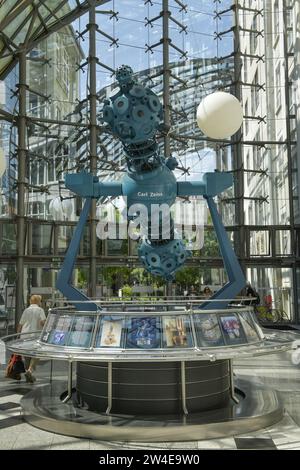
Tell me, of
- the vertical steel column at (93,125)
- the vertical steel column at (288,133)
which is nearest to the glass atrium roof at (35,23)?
the vertical steel column at (93,125)

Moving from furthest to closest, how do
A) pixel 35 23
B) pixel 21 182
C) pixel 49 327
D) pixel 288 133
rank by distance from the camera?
pixel 288 133 → pixel 35 23 → pixel 21 182 → pixel 49 327

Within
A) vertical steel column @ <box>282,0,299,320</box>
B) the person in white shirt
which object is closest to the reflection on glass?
the person in white shirt

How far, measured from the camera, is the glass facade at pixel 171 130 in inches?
693

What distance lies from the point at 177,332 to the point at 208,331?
15.4 inches

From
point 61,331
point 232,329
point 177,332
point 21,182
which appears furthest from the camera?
point 21,182

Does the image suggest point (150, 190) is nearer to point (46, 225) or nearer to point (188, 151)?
point (46, 225)

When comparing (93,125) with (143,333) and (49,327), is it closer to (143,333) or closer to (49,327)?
(49,327)

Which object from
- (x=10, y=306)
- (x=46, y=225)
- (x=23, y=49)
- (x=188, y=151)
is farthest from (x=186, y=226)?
(x=23, y=49)

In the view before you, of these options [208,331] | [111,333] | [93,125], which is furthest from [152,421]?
[93,125]

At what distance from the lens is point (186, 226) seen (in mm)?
18938

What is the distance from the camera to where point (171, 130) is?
1973 centimetres

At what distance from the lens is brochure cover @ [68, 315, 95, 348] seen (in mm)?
Answer: 5980

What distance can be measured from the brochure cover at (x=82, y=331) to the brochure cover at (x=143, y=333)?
47 cm

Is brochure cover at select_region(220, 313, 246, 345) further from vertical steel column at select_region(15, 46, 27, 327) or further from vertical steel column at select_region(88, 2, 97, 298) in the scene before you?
vertical steel column at select_region(88, 2, 97, 298)
